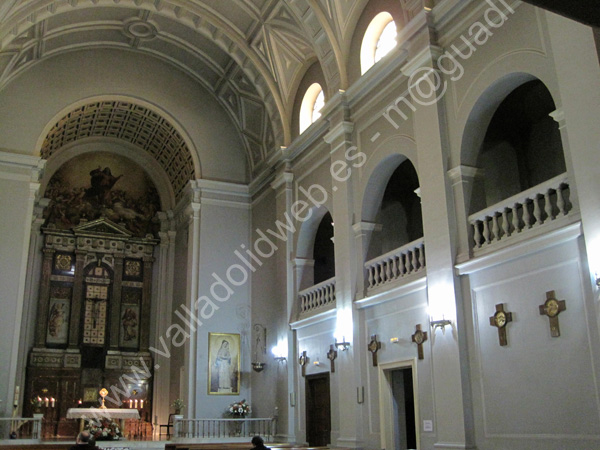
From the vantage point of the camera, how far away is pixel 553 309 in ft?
30.5

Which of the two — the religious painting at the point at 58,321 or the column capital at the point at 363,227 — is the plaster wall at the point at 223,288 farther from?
the column capital at the point at 363,227

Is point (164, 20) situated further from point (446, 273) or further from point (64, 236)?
point (446, 273)

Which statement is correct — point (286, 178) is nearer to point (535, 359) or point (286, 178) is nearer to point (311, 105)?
point (311, 105)

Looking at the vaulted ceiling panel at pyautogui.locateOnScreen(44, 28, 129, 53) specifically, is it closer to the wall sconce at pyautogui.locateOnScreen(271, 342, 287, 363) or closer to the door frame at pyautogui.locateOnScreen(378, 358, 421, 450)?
the wall sconce at pyautogui.locateOnScreen(271, 342, 287, 363)

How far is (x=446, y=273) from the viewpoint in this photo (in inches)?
450

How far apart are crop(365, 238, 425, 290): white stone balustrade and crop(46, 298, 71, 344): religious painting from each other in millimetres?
12485

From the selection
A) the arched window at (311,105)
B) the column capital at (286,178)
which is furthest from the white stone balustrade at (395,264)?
the arched window at (311,105)

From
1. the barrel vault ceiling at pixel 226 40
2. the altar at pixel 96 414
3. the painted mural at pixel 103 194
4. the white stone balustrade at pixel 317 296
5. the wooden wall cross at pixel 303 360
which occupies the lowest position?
the altar at pixel 96 414

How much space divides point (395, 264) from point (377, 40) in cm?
545

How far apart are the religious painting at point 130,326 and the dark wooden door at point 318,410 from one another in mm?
8632

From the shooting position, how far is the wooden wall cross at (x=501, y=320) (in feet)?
33.3

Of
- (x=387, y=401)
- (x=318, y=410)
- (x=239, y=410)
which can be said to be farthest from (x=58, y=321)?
(x=387, y=401)

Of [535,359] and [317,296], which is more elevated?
[317,296]

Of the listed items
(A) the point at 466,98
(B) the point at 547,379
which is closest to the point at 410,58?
(A) the point at 466,98
